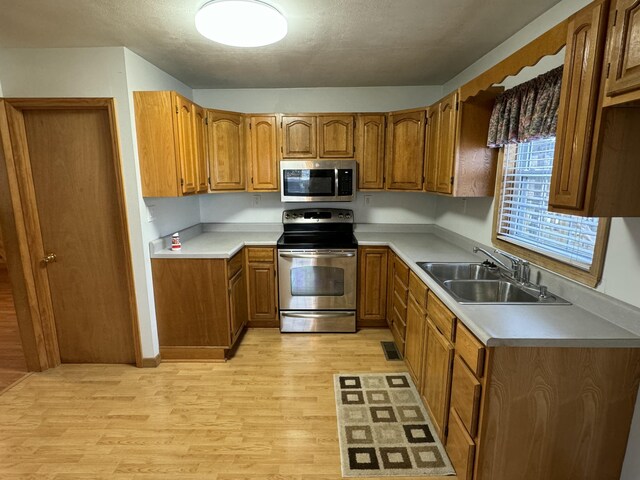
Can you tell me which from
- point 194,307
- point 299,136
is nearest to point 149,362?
point 194,307

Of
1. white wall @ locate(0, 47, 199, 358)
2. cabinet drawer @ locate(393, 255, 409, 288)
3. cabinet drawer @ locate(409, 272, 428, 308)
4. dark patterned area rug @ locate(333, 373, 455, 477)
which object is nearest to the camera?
dark patterned area rug @ locate(333, 373, 455, 477)

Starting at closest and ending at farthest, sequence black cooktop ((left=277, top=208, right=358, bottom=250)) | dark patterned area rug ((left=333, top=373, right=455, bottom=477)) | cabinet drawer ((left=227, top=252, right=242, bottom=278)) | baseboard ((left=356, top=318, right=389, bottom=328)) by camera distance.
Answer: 1. dark patterned area rug ((left=333, top=373, right=455, bottom=477))
2. cabinet drawer ((left=227, top=252, right=242, bottom=278))
3. baseboard ((left=356, top=318, right=389, bottom=328))
4. black cooktop ((left=277, top=208, right=358, bottom=250))

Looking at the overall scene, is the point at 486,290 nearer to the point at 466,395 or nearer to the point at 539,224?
the point at 539,224

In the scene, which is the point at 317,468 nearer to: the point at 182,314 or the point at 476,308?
the point at 476,308

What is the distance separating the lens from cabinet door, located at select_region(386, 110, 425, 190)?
10.4ft

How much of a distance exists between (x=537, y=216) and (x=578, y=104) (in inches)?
37.6

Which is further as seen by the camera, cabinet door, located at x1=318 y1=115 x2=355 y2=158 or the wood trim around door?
cabinet door, located at x1=318 y1=115 x2=355 y2=158

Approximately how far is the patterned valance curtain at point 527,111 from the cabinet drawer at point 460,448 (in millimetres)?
1558

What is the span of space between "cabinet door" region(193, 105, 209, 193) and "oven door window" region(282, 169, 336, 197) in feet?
2.50

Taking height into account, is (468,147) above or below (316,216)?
above

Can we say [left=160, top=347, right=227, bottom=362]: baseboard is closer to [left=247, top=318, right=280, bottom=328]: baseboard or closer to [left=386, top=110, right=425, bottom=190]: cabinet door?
[left=247, top=318, right=280, bottom=328]: baseboard

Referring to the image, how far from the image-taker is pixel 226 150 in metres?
3.23

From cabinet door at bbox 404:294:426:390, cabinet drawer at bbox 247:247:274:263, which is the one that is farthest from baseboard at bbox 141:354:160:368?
cabinet door at bbox 404:294:426:390

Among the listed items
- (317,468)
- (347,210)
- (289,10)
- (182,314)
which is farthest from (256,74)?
(317,468)
